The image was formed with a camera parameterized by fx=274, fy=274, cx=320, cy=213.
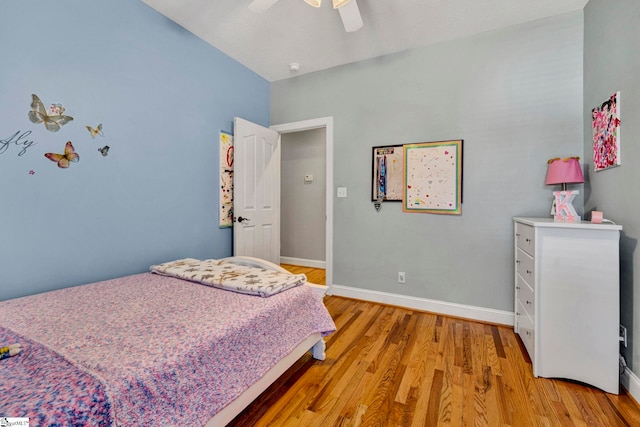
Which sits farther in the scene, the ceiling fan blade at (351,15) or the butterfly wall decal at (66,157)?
the ceiling fan blade at (351,15)

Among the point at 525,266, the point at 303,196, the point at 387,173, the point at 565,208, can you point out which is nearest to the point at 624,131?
the point at 565,208

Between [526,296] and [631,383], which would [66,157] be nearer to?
[526,296]

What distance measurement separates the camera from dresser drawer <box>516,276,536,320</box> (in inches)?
71.2

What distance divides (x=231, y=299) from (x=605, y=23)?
10.0 feet

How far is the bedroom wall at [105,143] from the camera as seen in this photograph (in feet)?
5.28

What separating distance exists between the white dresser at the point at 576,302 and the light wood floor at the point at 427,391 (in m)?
0.13

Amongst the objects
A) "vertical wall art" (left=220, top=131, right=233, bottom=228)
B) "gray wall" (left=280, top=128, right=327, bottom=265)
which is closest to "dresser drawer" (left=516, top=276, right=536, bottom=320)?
"vertical wall art" (left=220, top=131, right=233, bottom=228)

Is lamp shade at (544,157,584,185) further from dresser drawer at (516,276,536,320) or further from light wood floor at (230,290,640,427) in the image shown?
light wood floor at (230,290,640,427)

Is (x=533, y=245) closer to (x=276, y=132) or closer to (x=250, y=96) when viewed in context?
(x=276, y=132)

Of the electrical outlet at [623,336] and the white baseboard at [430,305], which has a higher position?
the electrical outlet at [623,336]

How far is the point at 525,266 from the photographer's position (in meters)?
2.02

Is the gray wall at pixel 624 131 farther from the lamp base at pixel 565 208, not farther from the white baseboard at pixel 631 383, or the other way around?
the lamp base at pixel 565 208

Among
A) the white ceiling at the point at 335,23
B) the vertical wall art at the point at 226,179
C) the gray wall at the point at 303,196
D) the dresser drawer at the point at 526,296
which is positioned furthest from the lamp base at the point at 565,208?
the gray wall at the point at 303,196

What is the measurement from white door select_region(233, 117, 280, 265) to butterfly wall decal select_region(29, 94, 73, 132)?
54.3 inches
